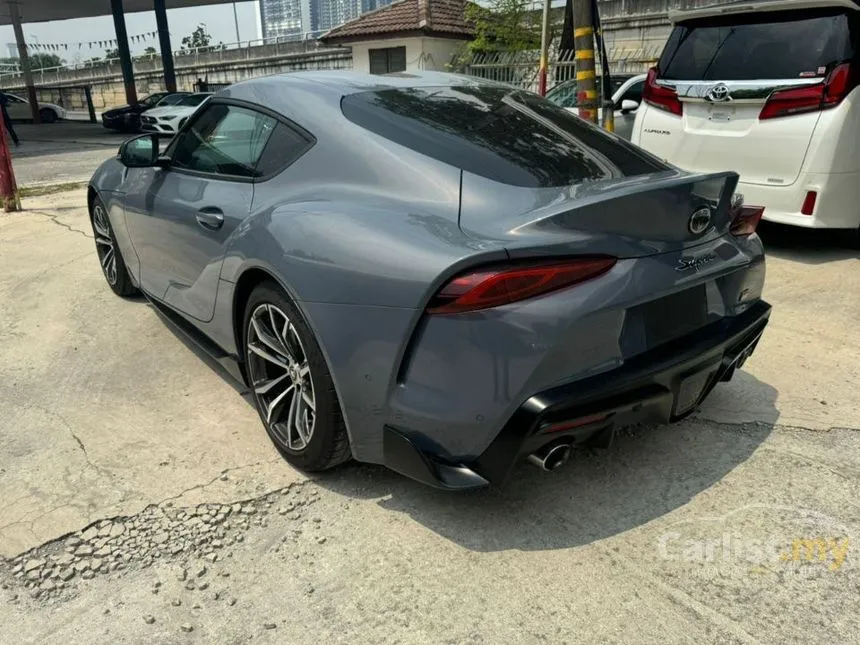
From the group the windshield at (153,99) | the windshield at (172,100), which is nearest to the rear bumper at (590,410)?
the windshield at (172,100)

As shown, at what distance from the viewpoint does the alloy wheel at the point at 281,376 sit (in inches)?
103

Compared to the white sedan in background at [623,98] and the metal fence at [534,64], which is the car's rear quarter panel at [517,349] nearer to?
the white sedan in background at [623,98]

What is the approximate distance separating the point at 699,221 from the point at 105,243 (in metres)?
4.09

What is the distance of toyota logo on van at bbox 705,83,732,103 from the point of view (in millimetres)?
5477

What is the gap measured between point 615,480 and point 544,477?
27 cm

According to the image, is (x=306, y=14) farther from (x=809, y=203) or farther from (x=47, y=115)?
(x=809, y=203)

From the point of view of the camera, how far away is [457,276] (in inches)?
81.1

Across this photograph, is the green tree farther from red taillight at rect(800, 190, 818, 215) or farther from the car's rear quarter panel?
the car's rear quarter panel

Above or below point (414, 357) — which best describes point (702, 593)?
below

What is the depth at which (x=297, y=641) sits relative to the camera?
1.99 meters

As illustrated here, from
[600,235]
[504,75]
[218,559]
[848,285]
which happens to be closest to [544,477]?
[600,235]

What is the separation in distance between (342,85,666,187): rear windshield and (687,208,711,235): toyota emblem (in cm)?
34

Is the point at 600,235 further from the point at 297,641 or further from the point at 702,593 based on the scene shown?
the point at 297,641

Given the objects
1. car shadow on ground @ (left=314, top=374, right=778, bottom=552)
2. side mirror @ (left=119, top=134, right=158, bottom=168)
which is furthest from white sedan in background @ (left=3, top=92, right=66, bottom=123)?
car shadow on ground @ (left=314, top=374, right=778, bottom=552)
